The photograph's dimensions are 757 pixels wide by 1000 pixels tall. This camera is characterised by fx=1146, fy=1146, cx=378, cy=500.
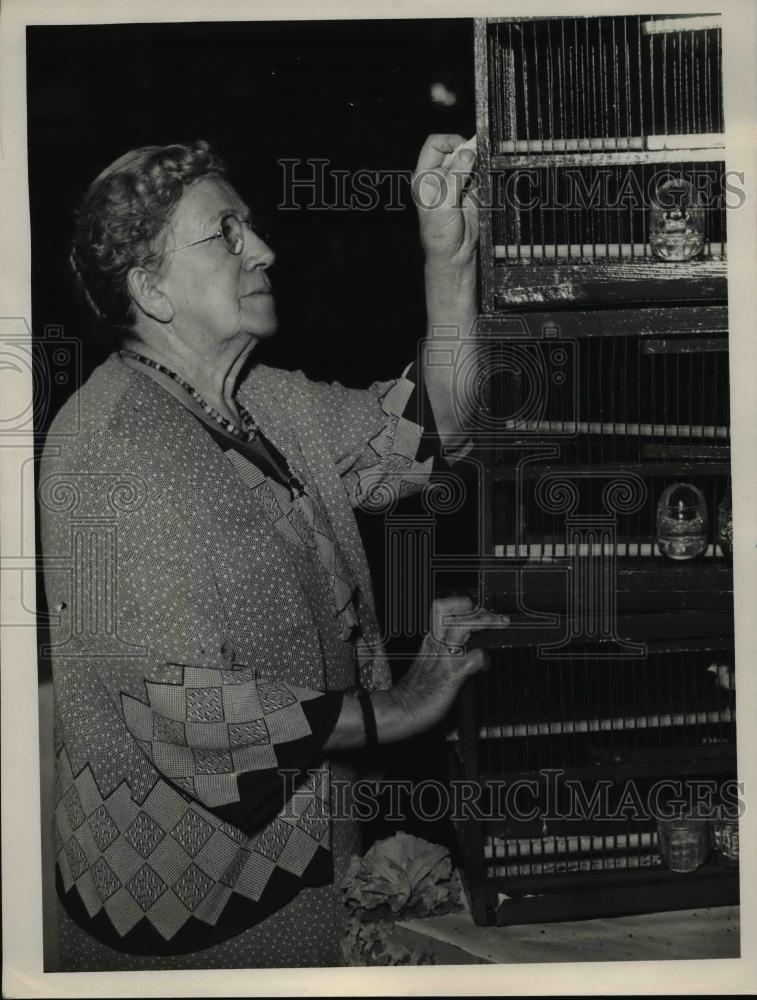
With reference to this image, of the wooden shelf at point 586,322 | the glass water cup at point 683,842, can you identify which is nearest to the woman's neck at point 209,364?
the wooden shelf at point 586,322

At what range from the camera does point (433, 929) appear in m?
1.85

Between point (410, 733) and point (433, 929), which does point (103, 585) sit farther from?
point (433, 929)

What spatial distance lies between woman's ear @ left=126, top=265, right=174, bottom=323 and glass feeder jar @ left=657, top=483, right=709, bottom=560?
2.78 ft

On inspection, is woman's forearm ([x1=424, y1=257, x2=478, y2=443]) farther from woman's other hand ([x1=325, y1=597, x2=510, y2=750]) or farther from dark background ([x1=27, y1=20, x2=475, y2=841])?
woman's other hand ([x1=325, y1=597, x2=510, y2=750])

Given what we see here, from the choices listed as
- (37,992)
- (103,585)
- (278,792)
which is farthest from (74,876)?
(103,585)

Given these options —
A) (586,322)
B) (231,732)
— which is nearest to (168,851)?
(231,732)

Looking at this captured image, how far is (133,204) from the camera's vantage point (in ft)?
5.84

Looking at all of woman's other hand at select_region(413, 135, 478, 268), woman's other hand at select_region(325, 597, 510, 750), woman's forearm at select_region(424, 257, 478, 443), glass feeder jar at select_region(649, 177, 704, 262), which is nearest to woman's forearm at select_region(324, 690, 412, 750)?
woman's other hand at select_region(325, 597, 510, 750)

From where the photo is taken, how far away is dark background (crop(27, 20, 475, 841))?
5.89 feet

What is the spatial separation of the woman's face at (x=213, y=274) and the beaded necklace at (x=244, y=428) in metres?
0.07

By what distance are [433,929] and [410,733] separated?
32 centimetres

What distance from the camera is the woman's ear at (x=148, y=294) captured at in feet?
5.88

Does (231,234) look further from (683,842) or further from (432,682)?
(683,842)

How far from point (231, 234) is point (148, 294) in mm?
161
